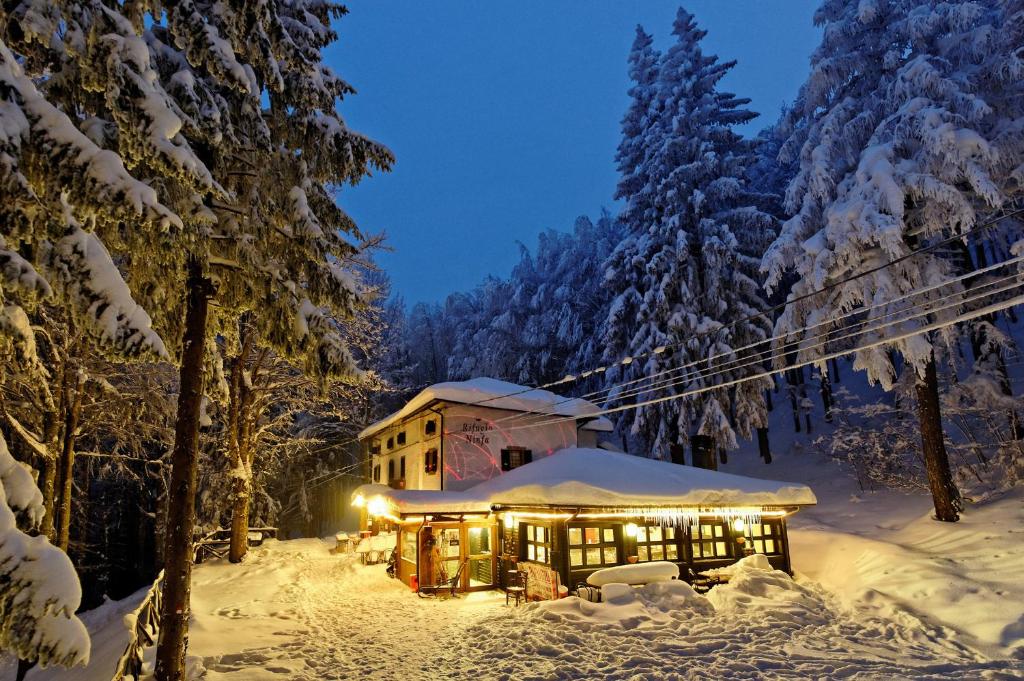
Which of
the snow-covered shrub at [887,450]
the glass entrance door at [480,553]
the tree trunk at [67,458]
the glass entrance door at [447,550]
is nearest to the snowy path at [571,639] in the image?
the glass entrance door at [447,550]

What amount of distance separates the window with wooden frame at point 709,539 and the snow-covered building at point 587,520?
0.03 metres

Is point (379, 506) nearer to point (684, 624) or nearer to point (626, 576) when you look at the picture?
point (626, 576)

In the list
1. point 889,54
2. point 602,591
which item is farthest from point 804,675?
point 889,54

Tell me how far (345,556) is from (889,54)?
1100 inches

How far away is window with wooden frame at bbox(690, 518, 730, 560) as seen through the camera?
18297 millimetres

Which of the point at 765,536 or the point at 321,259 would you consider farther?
the point at 765,536

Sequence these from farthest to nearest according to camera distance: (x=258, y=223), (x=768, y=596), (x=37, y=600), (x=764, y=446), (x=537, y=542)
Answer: (x=764, y=446)
(x=537, y=542)
(x=768, y=596)
(x=258, y=223)
(x=37, y=600)

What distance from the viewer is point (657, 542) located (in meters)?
17.9

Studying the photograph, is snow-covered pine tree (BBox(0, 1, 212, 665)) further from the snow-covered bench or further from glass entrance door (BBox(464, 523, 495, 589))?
glass entrance door (BBox(464, 523, 495, 589))

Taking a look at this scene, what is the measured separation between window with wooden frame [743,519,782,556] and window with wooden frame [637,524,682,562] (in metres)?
2.66

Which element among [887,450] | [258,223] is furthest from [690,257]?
[258,223]

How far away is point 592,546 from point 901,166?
1442 centimetres

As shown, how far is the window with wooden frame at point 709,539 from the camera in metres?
18.3

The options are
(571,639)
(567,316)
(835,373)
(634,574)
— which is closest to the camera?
(571,639)
